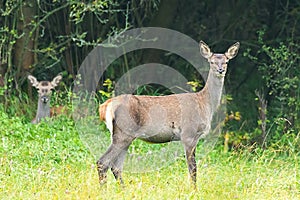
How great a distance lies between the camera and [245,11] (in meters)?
11.5

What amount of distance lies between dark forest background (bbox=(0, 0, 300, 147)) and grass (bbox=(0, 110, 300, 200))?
53.5 inches

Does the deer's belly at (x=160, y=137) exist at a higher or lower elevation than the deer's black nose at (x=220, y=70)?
lower

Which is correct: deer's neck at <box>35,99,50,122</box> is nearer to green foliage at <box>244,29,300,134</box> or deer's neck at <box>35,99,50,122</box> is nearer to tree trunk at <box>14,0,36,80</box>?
tree trunk at <box>14,0,36,80</box>

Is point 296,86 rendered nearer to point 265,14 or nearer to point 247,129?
point 247,129

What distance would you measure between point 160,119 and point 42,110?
11.1ft

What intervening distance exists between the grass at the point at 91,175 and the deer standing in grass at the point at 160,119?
0.83 ft

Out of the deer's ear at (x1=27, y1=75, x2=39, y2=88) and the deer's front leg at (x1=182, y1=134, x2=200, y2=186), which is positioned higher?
the deer's ear at (x1=27, y1=75, x2=39, y2=88)

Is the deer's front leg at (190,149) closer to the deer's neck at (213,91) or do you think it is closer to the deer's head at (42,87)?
the deer's neck at (213,91)

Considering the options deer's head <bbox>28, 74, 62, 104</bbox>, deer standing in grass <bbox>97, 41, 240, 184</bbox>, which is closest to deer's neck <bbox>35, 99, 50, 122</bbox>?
deer's head <bbox>28, 74, 62, 104</bbox>

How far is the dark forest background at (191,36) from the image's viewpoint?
9992mm

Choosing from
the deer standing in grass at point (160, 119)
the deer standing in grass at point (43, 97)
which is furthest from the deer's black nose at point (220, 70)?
the deer standing in grass at point (43, 97)

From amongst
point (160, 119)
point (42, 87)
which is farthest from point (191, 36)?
point (160, 119)

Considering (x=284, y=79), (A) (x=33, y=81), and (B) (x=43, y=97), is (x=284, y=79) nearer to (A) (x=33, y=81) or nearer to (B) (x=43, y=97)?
(B) (x=43, y=97)

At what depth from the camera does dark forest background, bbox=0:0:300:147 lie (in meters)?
9.99
